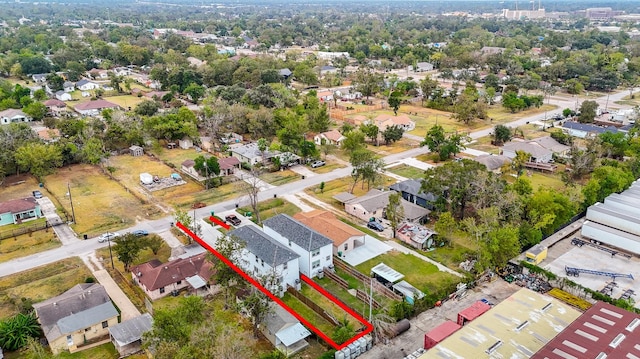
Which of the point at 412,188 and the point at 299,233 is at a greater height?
the point at 299,233

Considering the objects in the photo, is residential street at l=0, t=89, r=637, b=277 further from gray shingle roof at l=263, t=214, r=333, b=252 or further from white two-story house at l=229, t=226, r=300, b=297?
gray shingle roof at l=263, t=214, r=333, b=252

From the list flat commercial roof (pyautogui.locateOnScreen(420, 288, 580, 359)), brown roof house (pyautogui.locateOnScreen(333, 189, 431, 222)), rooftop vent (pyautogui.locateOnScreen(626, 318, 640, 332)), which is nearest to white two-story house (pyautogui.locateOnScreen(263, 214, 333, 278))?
brown roof house (pyautogui.locateOnScreen(333, 189, 431, 222))

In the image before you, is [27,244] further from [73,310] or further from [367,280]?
[367,280]

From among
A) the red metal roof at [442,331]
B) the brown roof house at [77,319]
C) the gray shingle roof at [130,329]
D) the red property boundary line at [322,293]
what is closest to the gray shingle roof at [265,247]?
the red property boundary line at [322,293]

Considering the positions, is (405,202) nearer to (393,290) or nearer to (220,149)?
(393,290)

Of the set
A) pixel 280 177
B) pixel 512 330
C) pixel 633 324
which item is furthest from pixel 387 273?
pixel 280 177

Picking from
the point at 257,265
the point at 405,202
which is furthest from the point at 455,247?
the point at 257,265
